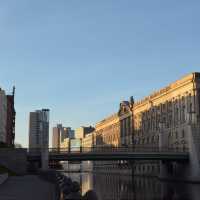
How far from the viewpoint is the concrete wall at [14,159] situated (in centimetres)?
8931

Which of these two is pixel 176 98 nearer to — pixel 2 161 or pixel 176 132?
pixel 176 132

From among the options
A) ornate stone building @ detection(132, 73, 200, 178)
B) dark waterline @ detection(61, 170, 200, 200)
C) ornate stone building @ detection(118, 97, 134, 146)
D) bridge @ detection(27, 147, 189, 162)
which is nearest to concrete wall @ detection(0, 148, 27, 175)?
bridge @ detection(27, 147, 189, 162)

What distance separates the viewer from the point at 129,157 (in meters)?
94.1

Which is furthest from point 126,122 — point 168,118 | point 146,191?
point 146,191

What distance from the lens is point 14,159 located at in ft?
294

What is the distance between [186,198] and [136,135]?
10120 cm

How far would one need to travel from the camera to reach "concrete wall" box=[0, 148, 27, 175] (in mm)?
89312

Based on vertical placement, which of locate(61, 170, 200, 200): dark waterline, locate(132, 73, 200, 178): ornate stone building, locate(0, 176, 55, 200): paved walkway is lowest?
locate(61, 170, 200, 200): dark waterline

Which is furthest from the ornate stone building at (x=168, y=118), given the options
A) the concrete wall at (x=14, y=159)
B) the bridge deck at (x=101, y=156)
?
the concrete wall at (x=14, y=159)

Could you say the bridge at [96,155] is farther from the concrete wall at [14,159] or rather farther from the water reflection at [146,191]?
the water reflection at [146,191]

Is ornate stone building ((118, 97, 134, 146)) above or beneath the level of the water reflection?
above

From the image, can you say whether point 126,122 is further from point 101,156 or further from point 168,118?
point 101,156

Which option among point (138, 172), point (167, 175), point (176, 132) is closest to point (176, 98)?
point (176, 132)

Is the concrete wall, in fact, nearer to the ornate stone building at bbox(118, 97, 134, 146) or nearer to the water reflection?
the water reflection
